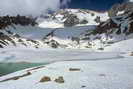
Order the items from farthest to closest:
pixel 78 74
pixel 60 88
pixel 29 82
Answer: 1. pixel 78 74
2. pixel 29 82
3. pixel 60 88

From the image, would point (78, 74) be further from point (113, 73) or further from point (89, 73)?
point (113, 73)

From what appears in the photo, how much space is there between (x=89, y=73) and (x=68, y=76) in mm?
3419

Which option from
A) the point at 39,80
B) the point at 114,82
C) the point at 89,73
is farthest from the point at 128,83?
the point at 39,80

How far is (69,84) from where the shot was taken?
2938cm

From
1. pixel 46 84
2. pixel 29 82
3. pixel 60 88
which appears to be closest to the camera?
pixel 60 88

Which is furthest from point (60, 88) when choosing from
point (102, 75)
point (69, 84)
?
point (102, 75)

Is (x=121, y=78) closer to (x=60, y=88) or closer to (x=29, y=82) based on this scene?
(x=60, y=88)

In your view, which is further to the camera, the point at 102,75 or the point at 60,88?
the point at 102,75

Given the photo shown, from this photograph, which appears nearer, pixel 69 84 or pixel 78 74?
pixel 69 84

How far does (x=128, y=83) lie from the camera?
93.6 ft

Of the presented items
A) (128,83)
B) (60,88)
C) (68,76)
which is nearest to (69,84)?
(60,88)

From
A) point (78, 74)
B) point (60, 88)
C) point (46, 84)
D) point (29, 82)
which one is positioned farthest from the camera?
point (78, 74)

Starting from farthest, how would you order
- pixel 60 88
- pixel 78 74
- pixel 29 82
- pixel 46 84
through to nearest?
pixel 78 74, pixel 29 82, pixel 46 84, pixel 60 88

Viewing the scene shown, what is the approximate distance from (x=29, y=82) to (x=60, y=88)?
638 centimetres
